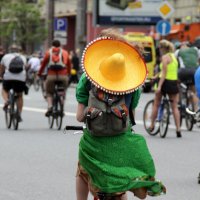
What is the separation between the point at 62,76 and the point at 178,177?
25.7ft

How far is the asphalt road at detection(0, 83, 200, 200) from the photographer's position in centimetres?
1023

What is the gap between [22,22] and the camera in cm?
6506

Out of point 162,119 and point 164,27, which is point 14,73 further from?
point 164,27

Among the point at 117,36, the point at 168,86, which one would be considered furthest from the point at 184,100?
the point at 117,36

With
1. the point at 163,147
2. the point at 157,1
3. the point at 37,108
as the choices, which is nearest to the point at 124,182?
the point at 163,147

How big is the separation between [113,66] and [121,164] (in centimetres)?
64

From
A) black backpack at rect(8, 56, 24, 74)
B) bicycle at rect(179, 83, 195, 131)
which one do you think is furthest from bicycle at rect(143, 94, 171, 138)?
black backpack at rect(8, 56, 24, 74)

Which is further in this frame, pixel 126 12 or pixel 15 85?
pixel 126 12

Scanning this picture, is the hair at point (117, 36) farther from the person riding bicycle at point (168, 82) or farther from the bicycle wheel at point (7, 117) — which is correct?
the bicycle wheel at point (7, 117)

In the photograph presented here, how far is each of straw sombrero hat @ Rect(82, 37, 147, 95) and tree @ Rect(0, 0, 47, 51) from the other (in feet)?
188

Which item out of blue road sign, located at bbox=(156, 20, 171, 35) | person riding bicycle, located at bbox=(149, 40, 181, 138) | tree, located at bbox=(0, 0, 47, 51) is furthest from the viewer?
tree, located at bbox=(0, 0, 47, 51)

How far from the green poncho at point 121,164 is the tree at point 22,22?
5728 cm

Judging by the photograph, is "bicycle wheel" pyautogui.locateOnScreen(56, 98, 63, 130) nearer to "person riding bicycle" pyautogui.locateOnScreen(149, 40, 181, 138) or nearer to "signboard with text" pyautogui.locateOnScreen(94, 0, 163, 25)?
"person riding bicycle" pyautogui.locateOnScreen(149, 40, 181, 138)

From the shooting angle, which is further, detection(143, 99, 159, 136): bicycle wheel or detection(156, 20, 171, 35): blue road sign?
detection(156, 20, 171, 35): blue road sign
